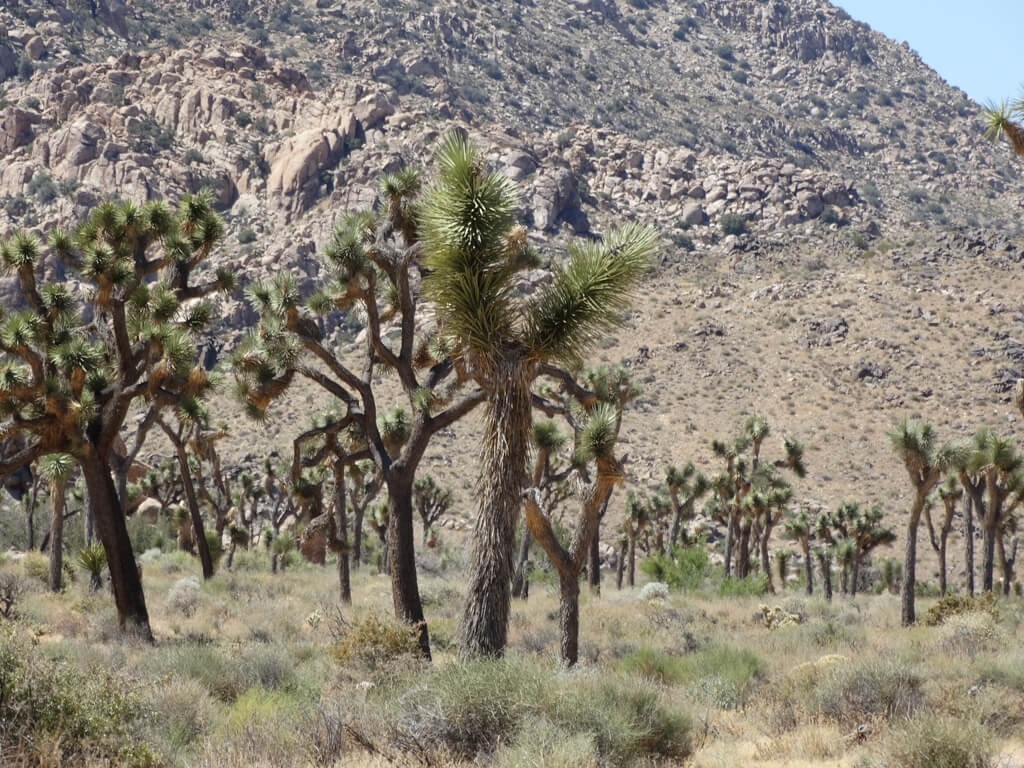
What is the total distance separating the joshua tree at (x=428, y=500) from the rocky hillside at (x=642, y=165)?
28.0 ft

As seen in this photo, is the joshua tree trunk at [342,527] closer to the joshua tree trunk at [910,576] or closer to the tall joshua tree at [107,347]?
the tall joshua tree at [107,347]

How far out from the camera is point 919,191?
98.9 metres

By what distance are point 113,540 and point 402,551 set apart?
177 inches

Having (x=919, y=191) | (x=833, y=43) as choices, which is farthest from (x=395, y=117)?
(x=833, y=43)

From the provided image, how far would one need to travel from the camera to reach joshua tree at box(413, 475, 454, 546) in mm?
36469

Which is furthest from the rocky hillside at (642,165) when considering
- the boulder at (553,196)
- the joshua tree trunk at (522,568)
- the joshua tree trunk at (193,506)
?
the joshua tree trunk at (193,506)

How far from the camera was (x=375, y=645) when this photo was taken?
9742 millimetres

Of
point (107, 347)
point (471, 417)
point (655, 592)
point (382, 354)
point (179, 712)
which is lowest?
point (655, 592)

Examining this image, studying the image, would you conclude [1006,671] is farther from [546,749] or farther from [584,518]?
[546,749]

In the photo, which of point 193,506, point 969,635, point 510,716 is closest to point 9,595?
point 193,506

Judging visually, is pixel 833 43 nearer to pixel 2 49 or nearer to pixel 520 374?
pixel 2 49

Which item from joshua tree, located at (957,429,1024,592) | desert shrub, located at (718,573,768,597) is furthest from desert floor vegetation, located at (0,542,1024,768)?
desert shrub, located at (718,573,768,597)

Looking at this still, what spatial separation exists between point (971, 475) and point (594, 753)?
23522 mm

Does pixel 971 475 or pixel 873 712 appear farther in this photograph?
pixel 971 475
